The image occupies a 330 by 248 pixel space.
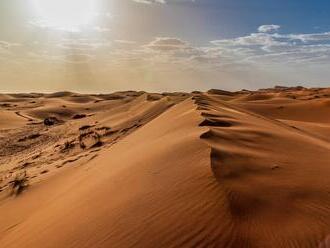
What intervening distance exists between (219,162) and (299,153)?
2301 mm

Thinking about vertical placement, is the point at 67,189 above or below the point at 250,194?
below

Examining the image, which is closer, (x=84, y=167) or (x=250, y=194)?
(x=250, y=194)

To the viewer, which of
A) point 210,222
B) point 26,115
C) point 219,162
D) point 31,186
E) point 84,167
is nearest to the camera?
point 210,222

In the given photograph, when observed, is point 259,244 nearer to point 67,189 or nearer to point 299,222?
point 299,222

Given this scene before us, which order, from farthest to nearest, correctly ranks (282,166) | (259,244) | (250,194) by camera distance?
(282,166) < (250,194) < (259,244)

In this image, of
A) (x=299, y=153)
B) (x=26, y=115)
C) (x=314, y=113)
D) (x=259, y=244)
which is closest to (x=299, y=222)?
(x=259, y=244)

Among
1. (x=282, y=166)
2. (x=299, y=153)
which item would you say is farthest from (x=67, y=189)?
(x=299, y=153)

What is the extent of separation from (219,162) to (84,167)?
413 centimetres

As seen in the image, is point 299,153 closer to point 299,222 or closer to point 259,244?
point 299,222

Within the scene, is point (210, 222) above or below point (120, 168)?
above

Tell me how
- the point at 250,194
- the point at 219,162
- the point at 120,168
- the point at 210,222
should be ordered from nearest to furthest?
the point at 210,222 → the point at 250,194 → the point at 219,162 → the point at 120,168

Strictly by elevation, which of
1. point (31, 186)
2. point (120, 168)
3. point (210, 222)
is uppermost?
point (210, 222)

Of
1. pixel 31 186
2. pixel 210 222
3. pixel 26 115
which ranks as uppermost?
pixel 210 222

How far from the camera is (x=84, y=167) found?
8.51 meters
